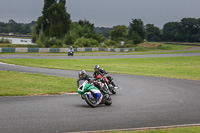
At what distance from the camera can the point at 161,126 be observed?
27.6 ft

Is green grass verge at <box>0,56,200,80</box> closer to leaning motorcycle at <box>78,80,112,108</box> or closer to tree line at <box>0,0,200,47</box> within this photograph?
leaning motorcycle at <box>78,80,112,108</box>

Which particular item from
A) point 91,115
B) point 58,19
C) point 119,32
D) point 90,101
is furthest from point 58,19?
point 91,115

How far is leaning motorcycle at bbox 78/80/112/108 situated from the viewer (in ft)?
36.3

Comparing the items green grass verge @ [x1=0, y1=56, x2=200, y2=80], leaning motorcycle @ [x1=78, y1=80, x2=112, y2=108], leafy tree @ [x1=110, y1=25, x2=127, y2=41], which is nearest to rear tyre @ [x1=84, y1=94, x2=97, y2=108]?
leaning motorcycle @ [x1=78, y1=80, x2=112, y2=108]

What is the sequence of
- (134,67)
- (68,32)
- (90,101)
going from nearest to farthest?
(90,101) < (134,67) < (68,32)

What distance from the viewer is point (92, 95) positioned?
11.6m

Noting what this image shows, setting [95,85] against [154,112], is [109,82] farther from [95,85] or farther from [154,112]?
[154,112]

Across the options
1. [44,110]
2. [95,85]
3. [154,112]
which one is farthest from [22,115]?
[154,112]

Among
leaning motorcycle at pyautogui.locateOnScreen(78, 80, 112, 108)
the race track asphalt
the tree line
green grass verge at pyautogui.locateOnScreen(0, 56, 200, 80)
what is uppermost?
the tree line

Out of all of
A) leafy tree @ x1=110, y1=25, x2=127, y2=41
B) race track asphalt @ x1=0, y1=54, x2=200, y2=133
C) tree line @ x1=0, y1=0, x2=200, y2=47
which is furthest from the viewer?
leafy tree @ x1=110, y1=25, x2=127, y2=41

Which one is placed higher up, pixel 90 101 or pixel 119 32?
pixel 119 32

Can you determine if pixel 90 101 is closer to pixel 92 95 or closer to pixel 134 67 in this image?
pixel 92 95

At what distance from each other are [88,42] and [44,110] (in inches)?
2869

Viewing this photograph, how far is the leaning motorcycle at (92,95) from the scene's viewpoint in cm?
1107
